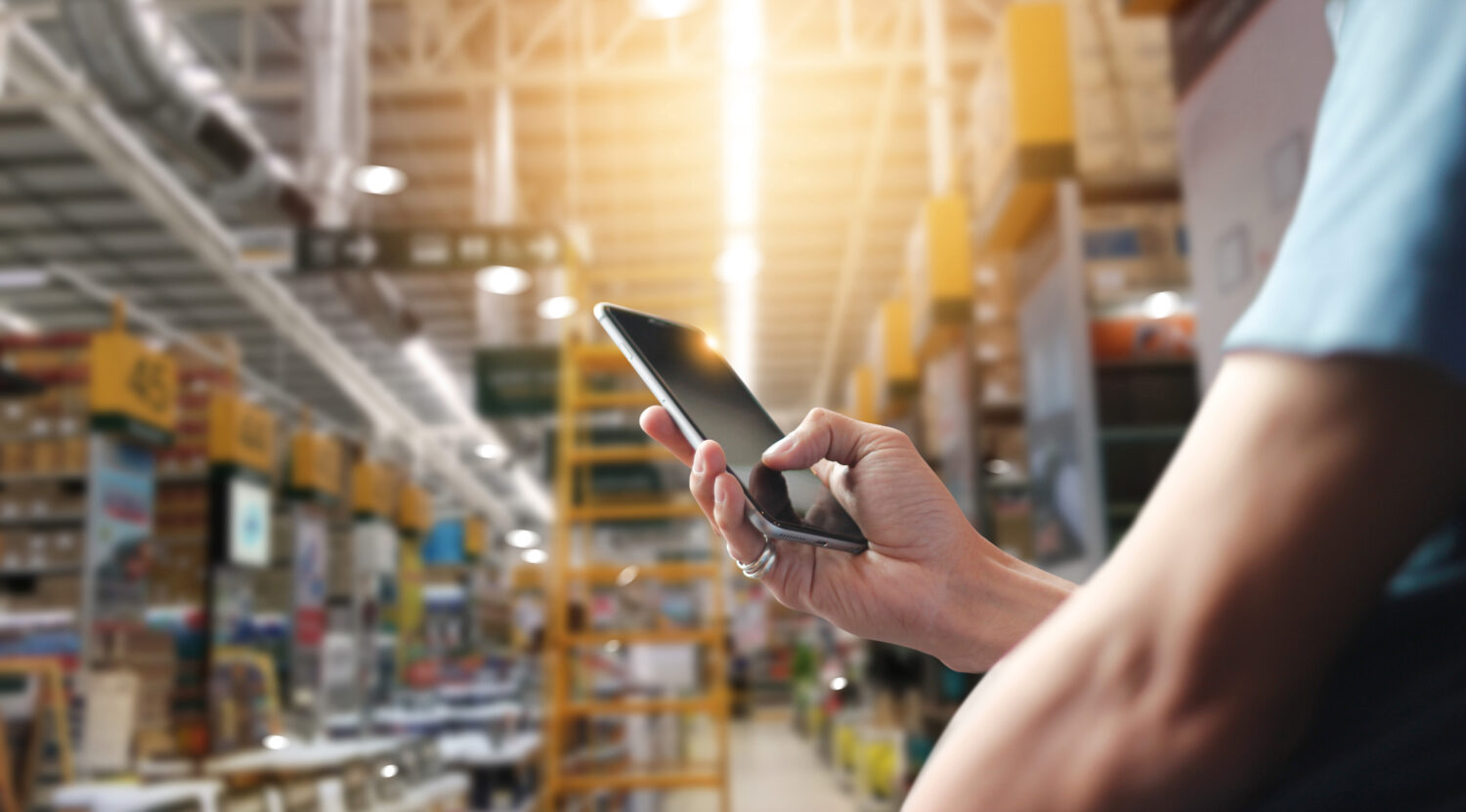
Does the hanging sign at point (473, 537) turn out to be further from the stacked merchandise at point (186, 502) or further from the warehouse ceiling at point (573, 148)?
the stacked merchandise at point (186, 502)

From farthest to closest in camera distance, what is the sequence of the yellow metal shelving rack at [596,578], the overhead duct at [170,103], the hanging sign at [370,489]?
the hanging sign at [370,489]
the overhead duct at [170,103]
the yellow metal shelving rack at [596,578]

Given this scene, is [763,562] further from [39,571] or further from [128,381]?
[39,571]

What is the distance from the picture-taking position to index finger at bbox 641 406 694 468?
103 centimetres

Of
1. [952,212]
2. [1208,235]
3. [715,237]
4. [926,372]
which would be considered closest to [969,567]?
[1208,235]

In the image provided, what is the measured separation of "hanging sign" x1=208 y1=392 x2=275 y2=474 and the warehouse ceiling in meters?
2.00

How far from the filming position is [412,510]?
14000mm

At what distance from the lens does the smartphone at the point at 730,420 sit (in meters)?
0.90

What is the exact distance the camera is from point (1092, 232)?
4562 millimetres

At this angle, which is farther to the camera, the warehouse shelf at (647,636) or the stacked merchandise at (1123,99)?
the warehouse shelf at (647,636)

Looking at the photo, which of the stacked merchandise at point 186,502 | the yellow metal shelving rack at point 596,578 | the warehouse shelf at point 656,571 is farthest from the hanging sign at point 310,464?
the warehouse shelf at point 656,571

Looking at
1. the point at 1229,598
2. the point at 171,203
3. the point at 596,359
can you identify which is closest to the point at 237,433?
the point at 171,203

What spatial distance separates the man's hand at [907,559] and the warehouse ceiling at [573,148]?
14.7 feet

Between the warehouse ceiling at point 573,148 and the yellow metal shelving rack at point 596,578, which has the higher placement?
the warehouse ceiling at point 573,148

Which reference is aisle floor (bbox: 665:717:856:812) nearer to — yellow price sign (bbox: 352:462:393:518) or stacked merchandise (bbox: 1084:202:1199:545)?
stacked merchandise (bbox: 1084:202:1199:545)
